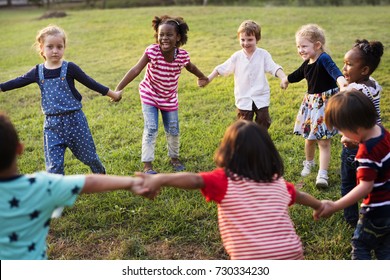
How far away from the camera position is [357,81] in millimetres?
3891

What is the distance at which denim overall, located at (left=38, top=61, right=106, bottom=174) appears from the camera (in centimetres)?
412

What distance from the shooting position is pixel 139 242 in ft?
12.0

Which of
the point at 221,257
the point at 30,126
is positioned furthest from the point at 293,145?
the point at 30,126

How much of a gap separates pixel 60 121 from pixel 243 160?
7.04 ft

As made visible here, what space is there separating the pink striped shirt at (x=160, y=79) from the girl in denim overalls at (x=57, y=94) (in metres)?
0.69

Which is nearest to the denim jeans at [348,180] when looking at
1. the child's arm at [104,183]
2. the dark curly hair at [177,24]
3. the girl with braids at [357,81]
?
the girl with braids at [357,81]

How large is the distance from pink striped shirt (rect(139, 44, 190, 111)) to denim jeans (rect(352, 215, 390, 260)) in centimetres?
245

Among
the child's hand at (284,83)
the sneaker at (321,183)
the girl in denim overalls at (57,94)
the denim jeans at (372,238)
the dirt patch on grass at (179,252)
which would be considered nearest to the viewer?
the denim jeans at (372,238)

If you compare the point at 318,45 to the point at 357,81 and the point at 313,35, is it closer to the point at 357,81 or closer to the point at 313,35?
the point at 313,35

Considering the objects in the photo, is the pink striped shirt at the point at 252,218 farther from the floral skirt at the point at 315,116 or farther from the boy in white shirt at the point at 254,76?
the boy in white shirt at the point at 254,76

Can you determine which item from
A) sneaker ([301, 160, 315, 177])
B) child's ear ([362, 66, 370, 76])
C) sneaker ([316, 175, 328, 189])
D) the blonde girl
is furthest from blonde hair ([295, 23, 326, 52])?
sneaker ([316, 175, 328, 189])

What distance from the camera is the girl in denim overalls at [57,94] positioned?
4.11 metres

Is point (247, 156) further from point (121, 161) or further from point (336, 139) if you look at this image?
point (336, 139)

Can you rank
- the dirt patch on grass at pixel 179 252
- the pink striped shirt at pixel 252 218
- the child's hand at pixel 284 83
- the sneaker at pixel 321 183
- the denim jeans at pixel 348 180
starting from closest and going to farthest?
the pink striped shirt at pixel 252 218 → the dirt patch on grass at pixel 179 252 → the denim jeans at pixel 348 180 → the sneaker at pixel 321 183 → the child's hand at pixel 284 83
